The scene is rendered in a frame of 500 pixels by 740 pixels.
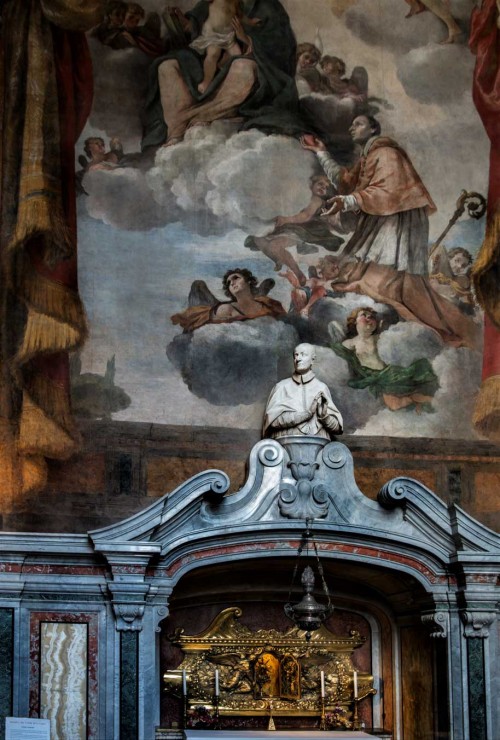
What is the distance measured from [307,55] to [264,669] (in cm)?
636

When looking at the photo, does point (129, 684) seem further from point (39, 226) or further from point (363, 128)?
point (363, 128)

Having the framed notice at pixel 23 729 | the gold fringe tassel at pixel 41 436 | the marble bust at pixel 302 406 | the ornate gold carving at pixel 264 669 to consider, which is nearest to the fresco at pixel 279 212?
the gold fringe tassel at pixel 41 436

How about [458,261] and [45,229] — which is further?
[458,261]

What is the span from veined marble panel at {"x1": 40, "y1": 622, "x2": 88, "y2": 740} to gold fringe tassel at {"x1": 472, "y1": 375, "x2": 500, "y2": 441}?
15.0 feet

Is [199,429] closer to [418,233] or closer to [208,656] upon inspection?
[208,656]

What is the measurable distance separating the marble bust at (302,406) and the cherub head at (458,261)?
6.80 feet

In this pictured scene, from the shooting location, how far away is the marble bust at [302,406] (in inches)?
500

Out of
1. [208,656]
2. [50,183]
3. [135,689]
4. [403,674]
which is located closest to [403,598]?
[403,674]

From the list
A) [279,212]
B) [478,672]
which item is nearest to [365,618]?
[478,672]

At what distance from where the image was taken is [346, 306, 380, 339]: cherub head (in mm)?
13953

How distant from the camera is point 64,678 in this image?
38.4ft

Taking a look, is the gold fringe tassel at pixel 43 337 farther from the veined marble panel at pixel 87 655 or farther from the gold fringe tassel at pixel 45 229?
the veined marble panel at pixel 87 655

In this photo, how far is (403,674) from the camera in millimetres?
13250

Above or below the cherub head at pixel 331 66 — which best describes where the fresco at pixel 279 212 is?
below
